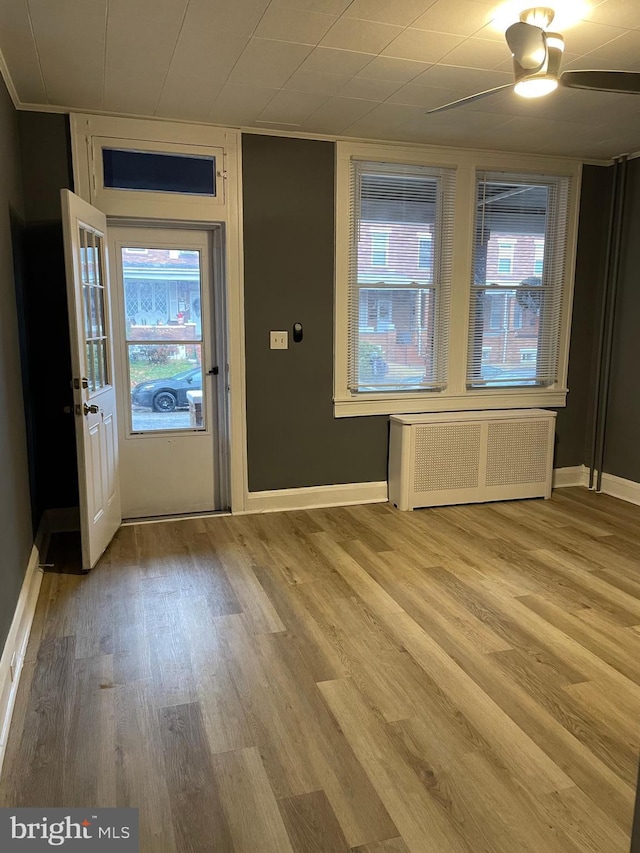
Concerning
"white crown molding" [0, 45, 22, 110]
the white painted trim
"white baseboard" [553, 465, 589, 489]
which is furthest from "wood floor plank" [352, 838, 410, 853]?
"white baseboard" [553, 465, 589, 489]

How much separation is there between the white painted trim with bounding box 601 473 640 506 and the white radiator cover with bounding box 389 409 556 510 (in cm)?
56

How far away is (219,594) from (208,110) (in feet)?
9.16

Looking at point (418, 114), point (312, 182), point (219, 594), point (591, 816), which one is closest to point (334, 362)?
point (312, 182)

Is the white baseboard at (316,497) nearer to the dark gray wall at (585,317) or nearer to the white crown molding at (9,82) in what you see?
the dark gray wall at (585,317)

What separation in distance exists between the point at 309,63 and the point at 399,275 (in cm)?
185

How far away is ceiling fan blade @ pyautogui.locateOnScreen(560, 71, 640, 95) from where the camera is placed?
2.28 m

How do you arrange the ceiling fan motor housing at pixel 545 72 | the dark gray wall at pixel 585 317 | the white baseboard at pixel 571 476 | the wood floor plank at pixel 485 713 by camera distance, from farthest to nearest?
the white baseboard at pixel 571 476, the dark gray wall at pixel 585 317, the ceiling fan motor housing at pixel 545 72, the wood floor plank at pixel 485 713

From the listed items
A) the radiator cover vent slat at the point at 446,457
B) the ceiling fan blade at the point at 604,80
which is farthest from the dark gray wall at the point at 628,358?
the ceiling fan blade at the point at 604,80

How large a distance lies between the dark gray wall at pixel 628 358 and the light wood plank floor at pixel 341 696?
4.14 ft

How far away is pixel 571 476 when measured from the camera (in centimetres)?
535

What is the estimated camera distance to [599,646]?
2725 mm

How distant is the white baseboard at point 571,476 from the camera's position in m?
5.29

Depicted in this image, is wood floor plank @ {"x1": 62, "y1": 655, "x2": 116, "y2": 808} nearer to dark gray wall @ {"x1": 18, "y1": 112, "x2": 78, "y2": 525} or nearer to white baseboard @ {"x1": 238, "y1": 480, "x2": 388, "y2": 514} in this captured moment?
dark gray wall @ {"x1": 18, "y1": 112, "x2": 78, "y2": 525}

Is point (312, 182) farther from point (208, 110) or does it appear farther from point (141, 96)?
point (141, 96)
